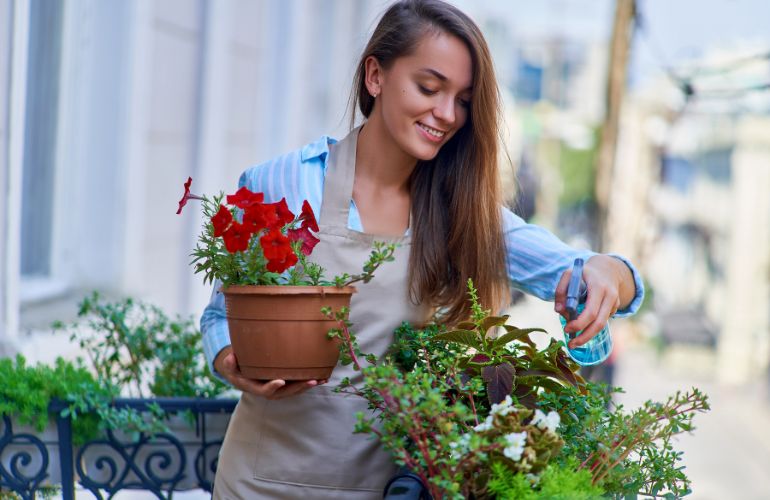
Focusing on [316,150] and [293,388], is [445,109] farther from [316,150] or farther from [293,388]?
[293,388]

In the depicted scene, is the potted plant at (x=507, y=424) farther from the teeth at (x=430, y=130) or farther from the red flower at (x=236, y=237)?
the teeth at (x=430, y=130)

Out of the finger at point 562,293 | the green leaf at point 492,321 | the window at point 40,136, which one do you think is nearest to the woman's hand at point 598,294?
the finger at point 562,293

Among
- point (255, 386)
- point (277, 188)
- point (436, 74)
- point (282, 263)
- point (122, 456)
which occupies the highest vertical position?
point (436, 74)

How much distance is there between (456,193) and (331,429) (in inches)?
20.4

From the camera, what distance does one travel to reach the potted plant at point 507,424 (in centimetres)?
149

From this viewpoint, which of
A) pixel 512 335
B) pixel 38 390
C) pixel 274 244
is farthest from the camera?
pixel 38 390

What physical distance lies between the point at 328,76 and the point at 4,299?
6122mm

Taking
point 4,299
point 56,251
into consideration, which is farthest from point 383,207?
point 56,251

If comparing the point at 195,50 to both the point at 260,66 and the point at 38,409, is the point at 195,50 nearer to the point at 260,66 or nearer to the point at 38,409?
the point at 260,66

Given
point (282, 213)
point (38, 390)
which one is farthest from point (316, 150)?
point (38, 390)

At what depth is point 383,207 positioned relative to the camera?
7.03 ft

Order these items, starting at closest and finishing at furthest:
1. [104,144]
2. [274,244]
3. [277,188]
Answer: [274,244] → [277,188] → [104,144]

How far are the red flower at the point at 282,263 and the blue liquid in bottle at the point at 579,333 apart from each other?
46cm

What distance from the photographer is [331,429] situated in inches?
79.4
